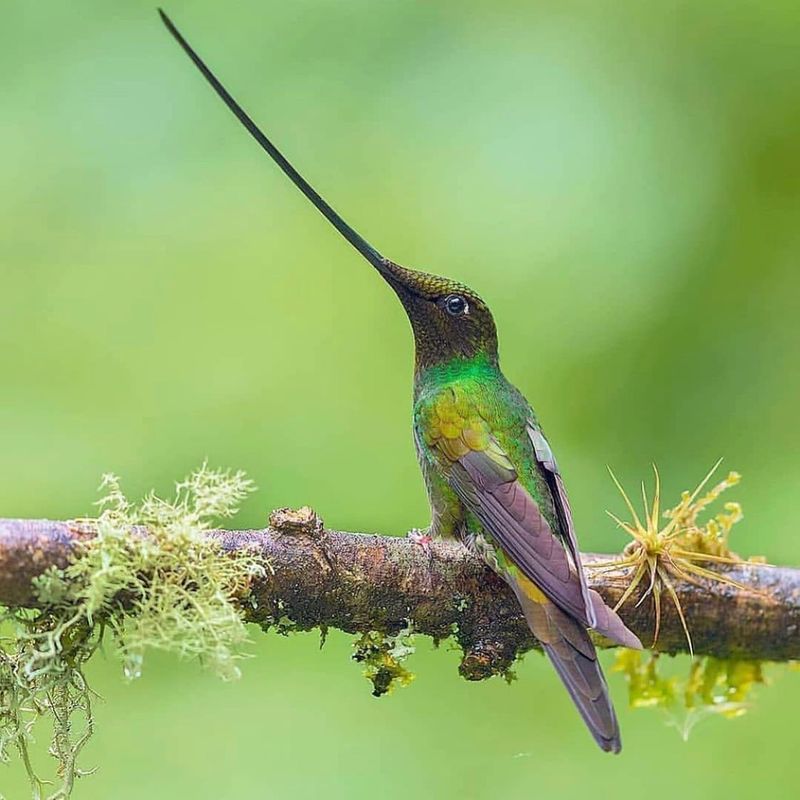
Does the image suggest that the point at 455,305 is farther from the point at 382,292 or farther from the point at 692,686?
the point at 382,292

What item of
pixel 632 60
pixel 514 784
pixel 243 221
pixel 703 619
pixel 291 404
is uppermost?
pixel 632 60

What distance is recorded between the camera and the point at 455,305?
3.72 meters

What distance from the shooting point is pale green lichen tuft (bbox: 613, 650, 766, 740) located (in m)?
3.27

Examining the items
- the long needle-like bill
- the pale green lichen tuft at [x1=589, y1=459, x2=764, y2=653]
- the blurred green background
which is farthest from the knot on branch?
the blurred green background

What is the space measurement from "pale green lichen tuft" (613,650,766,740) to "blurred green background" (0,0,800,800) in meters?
0.68

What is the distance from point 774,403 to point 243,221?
2768 mm

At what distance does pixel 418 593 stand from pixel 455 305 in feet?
4.74

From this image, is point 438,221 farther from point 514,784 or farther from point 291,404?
point 514,784

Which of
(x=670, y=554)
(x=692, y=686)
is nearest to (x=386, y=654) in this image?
(x=670, y=554)

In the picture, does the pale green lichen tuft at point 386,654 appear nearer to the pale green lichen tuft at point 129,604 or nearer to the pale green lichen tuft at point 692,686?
the pale green lichen tuft at point 129,604

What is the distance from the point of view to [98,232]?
508cm

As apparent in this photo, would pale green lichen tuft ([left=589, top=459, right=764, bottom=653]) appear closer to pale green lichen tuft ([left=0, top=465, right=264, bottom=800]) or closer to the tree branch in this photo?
the tree branch

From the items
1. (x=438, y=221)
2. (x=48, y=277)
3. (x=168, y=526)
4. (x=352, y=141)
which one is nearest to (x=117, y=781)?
(x=168, y=526)

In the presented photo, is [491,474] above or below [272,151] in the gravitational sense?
below
